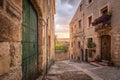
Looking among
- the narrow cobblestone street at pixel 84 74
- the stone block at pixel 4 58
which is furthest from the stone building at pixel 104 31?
the stone block at pixel 4 58

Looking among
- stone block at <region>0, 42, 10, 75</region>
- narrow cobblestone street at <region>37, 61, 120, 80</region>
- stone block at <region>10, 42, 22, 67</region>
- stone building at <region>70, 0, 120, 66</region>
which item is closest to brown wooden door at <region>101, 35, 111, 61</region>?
stone building at <region>70, 0, 120, 66</region>

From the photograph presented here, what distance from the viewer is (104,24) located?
394 inches

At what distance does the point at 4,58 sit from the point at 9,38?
1.11 feet

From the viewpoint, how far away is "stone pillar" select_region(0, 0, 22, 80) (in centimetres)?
183

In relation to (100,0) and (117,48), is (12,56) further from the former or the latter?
(100,0)

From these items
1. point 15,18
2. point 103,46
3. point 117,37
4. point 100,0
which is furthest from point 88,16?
point 15,18

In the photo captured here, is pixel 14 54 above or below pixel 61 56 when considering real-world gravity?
above

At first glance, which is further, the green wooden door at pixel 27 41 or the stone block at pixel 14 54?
the green wooden door at pixel 27 41

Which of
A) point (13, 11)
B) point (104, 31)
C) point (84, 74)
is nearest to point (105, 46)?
point (104, 31)

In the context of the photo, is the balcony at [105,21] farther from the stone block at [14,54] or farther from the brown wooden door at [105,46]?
the stone block at [14,54]

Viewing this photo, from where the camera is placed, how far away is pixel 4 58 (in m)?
1.89

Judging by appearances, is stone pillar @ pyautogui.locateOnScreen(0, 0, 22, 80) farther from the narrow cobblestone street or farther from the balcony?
the balcony

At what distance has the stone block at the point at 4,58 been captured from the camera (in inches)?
71.2

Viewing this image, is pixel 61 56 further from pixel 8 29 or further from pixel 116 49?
pixel 8 29
